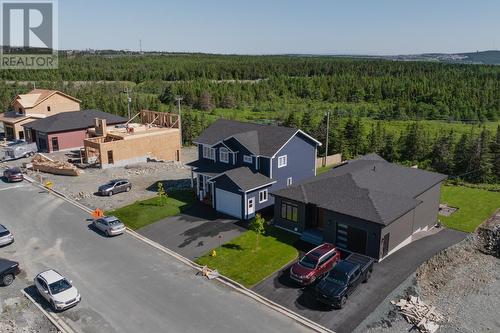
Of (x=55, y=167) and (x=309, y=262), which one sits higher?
(x=55, y=167)

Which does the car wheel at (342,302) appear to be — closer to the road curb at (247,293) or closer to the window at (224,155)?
the road curb at (247,293)

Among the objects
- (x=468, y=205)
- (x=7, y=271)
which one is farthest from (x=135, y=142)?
(x=468, y=205)

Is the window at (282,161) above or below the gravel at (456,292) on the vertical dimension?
above

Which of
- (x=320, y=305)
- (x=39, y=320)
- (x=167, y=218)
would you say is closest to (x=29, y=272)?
(x=39, y=320)

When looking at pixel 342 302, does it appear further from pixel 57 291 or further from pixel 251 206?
pixel 57 291

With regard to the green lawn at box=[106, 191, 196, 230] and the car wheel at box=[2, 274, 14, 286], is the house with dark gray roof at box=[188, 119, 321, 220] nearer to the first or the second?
the green lawn at box=[106, 191, 196, 230]

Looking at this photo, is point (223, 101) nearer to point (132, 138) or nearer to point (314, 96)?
point (314, 96)

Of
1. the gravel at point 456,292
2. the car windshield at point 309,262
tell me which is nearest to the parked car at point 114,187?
the car windshield at point 309,262
